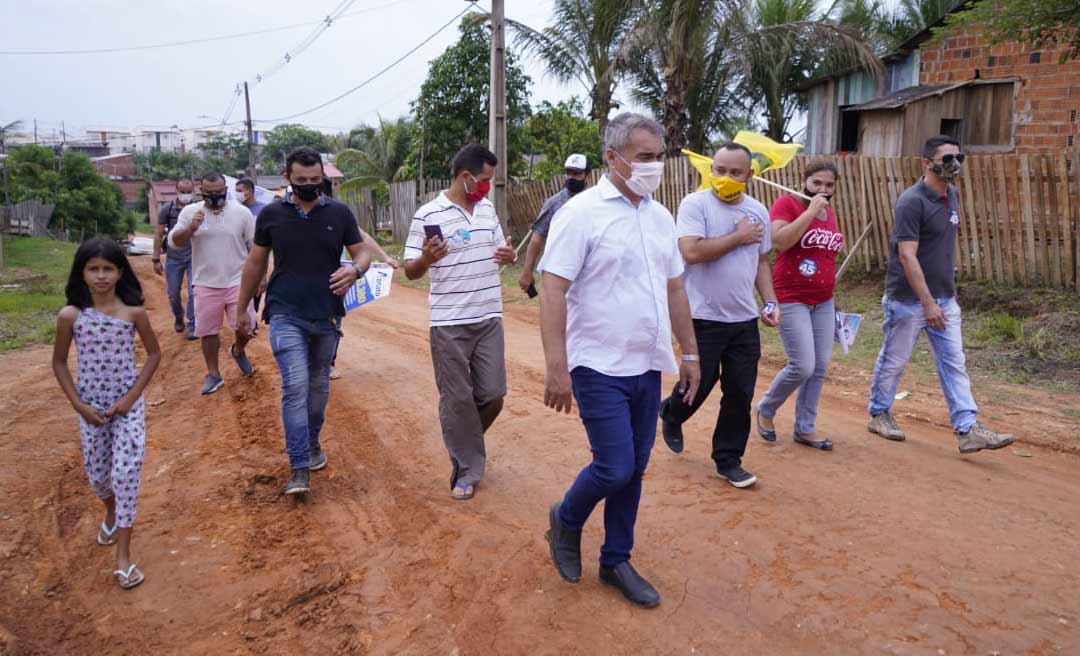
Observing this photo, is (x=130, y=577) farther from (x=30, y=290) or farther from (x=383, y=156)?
(x=383, y=156)

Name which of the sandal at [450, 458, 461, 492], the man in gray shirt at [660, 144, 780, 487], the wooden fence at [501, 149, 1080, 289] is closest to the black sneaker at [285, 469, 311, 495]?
the sandal at [450, 458, 461, 492]

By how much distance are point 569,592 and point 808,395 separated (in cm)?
251

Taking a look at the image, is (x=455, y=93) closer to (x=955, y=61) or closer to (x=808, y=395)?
(x=955, y=61)

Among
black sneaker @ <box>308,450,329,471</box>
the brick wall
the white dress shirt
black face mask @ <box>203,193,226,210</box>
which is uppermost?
the brick wall

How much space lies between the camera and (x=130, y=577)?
388 cm

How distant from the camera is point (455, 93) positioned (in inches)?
822

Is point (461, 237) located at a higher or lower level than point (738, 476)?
higher

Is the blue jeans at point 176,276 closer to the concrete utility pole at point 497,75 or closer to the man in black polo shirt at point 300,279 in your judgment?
the man in black polo shirt at point 300,279

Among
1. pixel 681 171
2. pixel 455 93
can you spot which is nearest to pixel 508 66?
pixel 455 93

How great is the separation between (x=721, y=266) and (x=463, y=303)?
149 centimetres

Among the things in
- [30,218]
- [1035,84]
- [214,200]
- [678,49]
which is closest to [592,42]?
[678,49]

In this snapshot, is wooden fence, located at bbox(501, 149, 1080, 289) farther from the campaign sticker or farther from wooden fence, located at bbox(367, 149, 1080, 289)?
the campaign sticker

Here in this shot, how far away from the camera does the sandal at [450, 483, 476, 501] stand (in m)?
4.73

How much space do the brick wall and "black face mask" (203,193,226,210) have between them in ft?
37.3
